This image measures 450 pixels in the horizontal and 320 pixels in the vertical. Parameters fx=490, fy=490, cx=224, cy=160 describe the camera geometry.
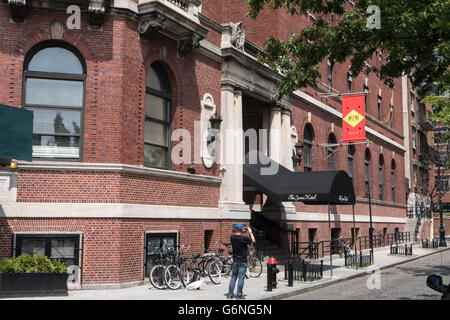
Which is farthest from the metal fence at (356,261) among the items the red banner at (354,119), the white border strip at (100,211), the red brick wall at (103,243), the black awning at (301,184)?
the red brick wall at (103,243)

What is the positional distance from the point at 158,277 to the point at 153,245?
1711 millimetres

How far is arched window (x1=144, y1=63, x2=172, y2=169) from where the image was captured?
52.1 ft

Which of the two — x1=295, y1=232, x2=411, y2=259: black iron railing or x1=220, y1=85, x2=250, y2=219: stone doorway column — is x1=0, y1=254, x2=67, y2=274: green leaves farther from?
x1=295, y1=232, x2=411, y2=259: black iron railing

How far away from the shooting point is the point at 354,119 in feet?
82.9

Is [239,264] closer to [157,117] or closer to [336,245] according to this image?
[157,117]

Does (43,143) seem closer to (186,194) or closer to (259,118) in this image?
(186,194)

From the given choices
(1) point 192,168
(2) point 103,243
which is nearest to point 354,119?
(1) point 192,168

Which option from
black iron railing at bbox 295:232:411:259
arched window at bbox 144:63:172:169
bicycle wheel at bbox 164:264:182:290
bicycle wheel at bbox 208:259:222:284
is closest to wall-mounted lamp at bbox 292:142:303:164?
black iron railing at bbox 295:232:411:259

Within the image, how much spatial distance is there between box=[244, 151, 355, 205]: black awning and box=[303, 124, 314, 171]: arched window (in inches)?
200

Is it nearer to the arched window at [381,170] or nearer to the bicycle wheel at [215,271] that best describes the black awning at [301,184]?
the bicycle wheel at [215,271]

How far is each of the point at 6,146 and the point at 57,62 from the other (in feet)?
10.8

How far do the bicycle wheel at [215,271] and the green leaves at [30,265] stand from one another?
4.69 meters

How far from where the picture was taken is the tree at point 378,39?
12516 mm

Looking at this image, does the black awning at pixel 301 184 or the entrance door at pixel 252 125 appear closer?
the black awning at pixel 301 184
